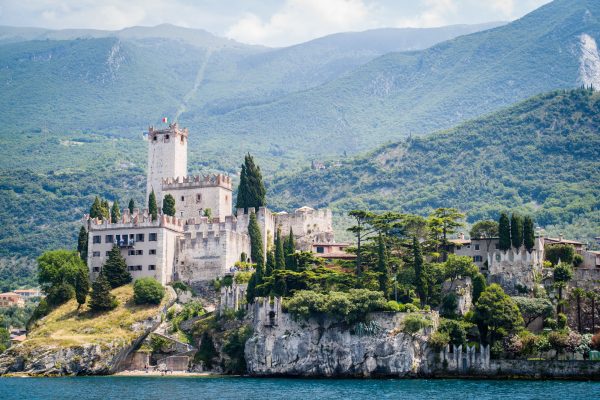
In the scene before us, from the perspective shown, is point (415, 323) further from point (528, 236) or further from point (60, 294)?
point (60, 294)

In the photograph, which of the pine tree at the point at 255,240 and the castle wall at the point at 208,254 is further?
the pine tree at the point at 255,240

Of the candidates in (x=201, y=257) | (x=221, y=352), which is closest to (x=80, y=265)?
(x=201, y=257)

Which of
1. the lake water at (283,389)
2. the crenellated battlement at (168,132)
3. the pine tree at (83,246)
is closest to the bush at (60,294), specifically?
the pine tree at (83,246)

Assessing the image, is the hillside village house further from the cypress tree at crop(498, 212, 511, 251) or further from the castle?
the cypress tree at crop(498, 212, 511, 251)

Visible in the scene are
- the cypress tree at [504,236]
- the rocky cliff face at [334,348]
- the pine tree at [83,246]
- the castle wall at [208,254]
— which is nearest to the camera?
the rocky cliff face at [334,348]

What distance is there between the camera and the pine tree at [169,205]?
379ft

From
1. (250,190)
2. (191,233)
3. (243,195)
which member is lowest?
(191,233)

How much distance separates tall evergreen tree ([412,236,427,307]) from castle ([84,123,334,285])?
20714 millimetres

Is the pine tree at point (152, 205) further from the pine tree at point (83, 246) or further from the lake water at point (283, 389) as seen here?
the lake water at point (283, 389)

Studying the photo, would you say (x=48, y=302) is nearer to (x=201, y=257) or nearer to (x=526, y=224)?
(x=201, y=257)

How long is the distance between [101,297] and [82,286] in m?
2.85

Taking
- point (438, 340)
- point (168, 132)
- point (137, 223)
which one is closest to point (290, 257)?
point (438, 340)

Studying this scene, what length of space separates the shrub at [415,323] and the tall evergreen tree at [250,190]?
28538mm

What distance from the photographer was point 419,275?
96.9 metres
